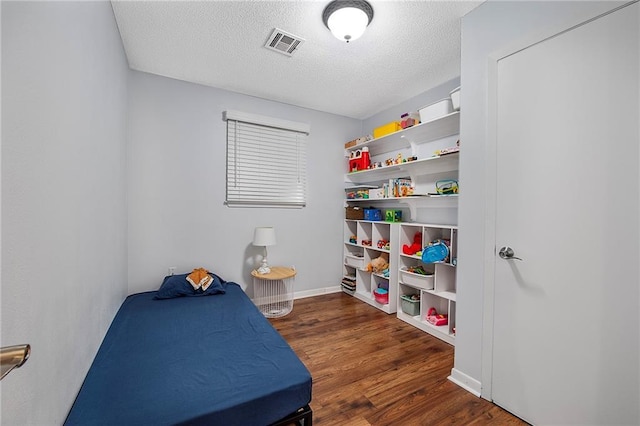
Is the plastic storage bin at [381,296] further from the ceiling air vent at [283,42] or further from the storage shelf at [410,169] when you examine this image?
the ceiling air vent at [283,42]

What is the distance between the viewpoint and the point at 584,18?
1.33m

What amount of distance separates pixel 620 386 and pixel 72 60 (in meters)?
2.89

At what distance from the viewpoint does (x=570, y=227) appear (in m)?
1.38

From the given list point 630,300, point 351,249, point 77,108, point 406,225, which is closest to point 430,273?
point 406,225

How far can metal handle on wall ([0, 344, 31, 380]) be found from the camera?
1.37ft

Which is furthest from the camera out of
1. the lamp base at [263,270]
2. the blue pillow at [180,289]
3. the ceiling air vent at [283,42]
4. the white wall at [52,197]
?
the lamp base at [263,270]

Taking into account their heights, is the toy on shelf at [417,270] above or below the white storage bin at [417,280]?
above

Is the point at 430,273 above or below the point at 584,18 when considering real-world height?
below

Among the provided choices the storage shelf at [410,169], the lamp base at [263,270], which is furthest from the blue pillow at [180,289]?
the storage shelf at [410,169]

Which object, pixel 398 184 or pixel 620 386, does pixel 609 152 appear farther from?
pixel 398 184

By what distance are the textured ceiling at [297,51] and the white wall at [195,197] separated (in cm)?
25

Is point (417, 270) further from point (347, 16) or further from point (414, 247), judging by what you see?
point (347, 16)

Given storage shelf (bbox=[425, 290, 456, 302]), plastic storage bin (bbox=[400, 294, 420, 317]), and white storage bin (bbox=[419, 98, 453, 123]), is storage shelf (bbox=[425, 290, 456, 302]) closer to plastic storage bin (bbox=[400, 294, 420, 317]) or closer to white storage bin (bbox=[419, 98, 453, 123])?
plastic storage bin (bbox=[400, 294, 420, 317])

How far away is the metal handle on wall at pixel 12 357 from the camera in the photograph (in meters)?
0.42
